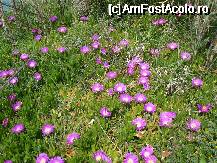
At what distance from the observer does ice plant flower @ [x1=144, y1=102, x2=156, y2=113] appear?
14.7 feet

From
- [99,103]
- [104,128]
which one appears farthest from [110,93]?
[104,128]

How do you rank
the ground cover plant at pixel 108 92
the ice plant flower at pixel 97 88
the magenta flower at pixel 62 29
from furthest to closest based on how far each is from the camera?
the magenta flower at pixel 62 29 → the ice plant flower at pixel 97 88 → the ground cover plant at pixel 108 92

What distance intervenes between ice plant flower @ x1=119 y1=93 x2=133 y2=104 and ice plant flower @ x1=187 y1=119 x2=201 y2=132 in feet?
2.29

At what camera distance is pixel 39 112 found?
4.60m

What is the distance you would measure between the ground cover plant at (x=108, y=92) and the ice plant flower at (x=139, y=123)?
10 mm

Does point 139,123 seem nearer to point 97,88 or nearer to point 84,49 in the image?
point 97,88

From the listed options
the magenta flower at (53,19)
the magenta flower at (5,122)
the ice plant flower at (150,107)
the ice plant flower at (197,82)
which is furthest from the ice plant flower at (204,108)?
the magenta flower at (53,19)

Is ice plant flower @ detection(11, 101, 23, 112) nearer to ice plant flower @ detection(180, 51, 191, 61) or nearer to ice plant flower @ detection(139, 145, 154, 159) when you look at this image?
ice plant flower @ detection(139, 145, 154, 159)

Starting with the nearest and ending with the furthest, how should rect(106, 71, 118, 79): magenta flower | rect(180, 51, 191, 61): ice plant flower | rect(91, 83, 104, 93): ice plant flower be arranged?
rect(91, 83, 104, 93): ice plant flower, rect(106, 71, 118, 79): magenta flower, rect(180, 51, 191, 61): ice plant flower

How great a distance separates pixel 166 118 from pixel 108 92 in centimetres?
80

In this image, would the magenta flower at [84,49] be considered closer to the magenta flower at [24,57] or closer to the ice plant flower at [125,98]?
the magenta flower at [24,57]

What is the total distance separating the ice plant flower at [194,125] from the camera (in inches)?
166

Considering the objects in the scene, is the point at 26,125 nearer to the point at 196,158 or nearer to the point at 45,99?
the point at 45,99

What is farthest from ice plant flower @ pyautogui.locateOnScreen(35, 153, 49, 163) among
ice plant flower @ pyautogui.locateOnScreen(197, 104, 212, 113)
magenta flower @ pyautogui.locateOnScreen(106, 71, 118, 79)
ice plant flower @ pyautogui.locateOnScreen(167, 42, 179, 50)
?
ice plant flower @ pyautogui.locateOnScreen(167, 42, 179, 50)
